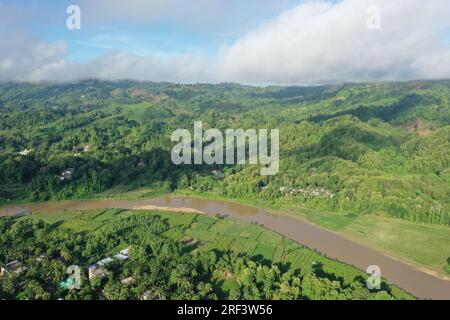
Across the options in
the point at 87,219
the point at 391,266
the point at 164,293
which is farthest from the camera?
the point at 87,219

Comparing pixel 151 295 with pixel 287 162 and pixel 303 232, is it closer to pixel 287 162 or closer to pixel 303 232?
pixel 303 232

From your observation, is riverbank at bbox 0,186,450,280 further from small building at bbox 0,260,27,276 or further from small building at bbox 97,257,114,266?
small building at bbox 0,260,27,276

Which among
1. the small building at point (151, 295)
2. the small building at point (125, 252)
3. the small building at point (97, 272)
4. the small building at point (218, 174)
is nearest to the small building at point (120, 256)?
the small building at point (125, 252)

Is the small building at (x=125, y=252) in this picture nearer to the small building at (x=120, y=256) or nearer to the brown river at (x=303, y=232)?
the small building at (x=120, y=256)

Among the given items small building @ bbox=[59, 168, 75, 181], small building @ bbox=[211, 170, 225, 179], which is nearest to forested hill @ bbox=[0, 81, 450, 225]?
small building @ bbox=[59, 168, 75, 181]

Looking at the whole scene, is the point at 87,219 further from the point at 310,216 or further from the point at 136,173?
the point at 310,216
